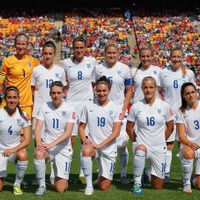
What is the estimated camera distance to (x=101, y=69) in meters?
6.93

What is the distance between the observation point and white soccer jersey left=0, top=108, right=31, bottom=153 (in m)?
6.17

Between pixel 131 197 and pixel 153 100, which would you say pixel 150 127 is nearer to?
pixel 153 100

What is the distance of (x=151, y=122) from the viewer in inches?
245

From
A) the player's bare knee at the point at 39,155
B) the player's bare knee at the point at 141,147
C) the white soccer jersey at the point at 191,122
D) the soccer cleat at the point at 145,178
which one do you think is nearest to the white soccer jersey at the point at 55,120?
the player's bare knee at the point at 39,155

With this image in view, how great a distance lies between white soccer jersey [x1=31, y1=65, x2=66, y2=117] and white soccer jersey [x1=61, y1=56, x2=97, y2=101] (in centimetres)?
16

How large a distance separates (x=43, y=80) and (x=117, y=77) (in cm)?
111

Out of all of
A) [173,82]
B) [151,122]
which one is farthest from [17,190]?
[173,82]

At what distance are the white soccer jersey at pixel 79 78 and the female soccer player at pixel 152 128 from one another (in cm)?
108

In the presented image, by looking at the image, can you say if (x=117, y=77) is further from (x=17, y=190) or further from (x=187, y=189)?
(x=17, y=190)

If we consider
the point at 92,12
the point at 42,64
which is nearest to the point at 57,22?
the point at 92,12

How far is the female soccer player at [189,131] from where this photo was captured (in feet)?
19.7

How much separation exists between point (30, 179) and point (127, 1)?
27.9 metres

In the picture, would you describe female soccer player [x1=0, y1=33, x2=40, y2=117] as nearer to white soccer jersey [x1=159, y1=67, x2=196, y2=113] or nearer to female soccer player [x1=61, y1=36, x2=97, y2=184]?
female soccer player [x1=61, y1=36, x2=97, y2=184]

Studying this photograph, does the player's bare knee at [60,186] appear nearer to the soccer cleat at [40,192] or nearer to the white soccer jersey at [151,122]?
the soccer cleat at [40,192]
